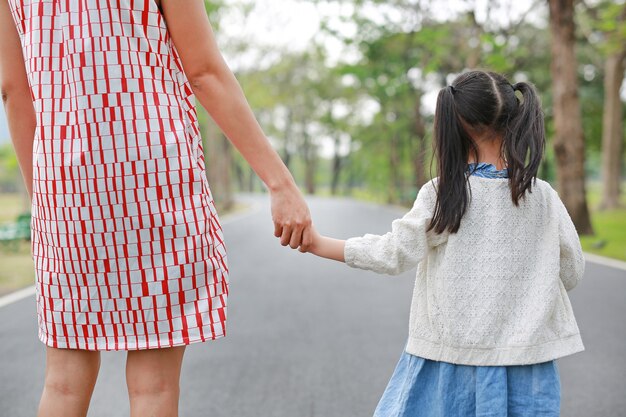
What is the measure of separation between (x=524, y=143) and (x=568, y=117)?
1078 centimetres

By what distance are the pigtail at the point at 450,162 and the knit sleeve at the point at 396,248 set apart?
5cm

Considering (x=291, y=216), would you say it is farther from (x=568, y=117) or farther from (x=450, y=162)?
(x=568, y=117)

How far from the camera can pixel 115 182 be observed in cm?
146

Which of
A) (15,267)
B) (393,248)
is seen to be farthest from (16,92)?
(15,267)

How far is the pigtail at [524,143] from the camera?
2.15 m

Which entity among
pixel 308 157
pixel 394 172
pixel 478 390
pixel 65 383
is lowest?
pixel 308 157

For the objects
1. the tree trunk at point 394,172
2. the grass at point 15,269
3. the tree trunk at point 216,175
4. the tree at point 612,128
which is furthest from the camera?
the tree trunk at point 394,172

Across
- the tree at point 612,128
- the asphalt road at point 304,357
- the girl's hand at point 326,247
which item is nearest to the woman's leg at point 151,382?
the girl's hand at point 326,247

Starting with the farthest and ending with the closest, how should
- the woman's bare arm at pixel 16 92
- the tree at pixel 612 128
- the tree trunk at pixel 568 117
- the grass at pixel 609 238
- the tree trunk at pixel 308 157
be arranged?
the tree trunk at pixel 308 157, the tree at pixel 612 128, the tree trunk at pixel 568 117, the grass at pixel 609 238, the woman's bare arm at pixel 16 92

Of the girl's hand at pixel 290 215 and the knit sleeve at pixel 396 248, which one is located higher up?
the girl's hand at pixel 290 215

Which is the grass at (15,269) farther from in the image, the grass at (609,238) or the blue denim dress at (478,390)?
Result: the grass at (609,238)

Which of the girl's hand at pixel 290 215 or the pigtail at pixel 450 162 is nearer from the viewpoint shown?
the girl's hand at pixel 290 215

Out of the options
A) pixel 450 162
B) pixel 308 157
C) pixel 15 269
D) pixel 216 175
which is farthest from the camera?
pixel 308 157

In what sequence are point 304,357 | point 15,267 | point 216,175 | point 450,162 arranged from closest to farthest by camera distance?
1. point 450,162
2. point 304,357
3. point 15,267
4. point 216,175
